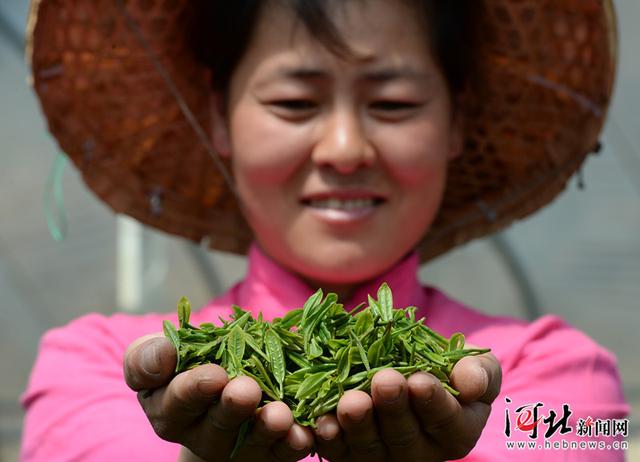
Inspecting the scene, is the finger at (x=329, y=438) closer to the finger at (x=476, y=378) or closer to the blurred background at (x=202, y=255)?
the finger at (x=476, y=378)

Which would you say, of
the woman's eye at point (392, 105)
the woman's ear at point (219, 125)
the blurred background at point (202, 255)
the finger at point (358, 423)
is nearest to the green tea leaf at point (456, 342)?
the finger at point (358, 423)

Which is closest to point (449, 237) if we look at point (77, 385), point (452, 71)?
point (452, 71)

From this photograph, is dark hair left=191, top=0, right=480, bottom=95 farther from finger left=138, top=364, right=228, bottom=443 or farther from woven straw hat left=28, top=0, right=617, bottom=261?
finger left=138, top=364, right=228, bottom=443

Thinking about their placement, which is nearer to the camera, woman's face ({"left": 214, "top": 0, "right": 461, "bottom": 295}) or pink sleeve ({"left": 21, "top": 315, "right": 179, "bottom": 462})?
pink sleeve ({"left": 21, "top": 315, "right": 179, "bottom": 462})

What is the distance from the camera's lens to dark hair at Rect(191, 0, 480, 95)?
2.02 metres

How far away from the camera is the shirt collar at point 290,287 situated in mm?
2137

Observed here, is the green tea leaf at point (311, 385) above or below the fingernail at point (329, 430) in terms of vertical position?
above

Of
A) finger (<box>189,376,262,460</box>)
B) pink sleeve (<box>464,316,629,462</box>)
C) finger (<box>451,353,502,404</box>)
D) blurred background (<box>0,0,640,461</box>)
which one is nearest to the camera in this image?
finger (<box>189,376,262,460</box>)

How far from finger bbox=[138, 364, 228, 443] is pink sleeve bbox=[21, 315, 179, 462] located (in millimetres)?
335

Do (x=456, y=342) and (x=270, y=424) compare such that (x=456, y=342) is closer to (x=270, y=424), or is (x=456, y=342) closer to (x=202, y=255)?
(x=270, y=424)

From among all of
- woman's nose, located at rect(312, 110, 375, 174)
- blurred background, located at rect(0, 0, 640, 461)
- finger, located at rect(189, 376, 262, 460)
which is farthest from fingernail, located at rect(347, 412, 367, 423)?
blurred background, located at rect(0, 0, 640, 461)

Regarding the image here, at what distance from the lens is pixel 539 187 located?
2490 mm

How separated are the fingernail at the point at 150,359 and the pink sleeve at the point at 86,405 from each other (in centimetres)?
40

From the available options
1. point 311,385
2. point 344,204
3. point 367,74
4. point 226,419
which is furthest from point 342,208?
point 226,419
